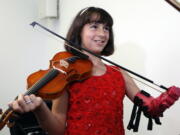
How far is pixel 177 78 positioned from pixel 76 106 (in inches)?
18.0

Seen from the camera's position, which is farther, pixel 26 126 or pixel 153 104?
pixel 26 126

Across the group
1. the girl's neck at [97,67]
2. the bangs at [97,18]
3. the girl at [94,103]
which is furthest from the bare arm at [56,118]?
the bangs at [97,18]

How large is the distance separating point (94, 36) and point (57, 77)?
0.86 feet

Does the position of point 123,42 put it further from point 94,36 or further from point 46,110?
point 46,110

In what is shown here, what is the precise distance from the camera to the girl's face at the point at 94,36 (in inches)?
42.2

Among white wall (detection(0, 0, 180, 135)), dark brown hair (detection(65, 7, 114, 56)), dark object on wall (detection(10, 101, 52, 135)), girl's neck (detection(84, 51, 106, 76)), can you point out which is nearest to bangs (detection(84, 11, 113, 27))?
dark brown hair (detection(65, 7, 114, 56))

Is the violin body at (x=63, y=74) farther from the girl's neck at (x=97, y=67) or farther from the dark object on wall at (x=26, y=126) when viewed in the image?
the dark object on wall at (x=26, y=126)

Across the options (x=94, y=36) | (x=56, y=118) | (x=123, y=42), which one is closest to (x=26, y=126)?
(x=56, y=118)

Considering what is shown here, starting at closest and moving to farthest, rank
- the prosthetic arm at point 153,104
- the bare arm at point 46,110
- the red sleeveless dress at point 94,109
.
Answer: the bare arm at point 46,110 < the prosthetic arm at point 153,104 < the red sleeveless dress at point 94,109

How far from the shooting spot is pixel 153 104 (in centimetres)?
92

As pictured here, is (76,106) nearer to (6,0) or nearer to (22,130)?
(22,130)

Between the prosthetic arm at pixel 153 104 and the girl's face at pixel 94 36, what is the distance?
9.5 inches

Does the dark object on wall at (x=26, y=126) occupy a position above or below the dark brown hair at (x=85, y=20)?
below

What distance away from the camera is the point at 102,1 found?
1580 mm
